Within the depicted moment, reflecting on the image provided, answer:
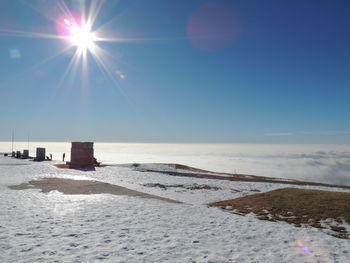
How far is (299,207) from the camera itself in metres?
13.8

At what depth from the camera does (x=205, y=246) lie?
28.4 ft

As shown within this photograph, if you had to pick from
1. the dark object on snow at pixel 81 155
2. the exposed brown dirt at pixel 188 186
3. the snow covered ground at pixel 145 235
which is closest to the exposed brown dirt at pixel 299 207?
the snow covered ground at pixel 145 235

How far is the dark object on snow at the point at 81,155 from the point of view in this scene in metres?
35.6

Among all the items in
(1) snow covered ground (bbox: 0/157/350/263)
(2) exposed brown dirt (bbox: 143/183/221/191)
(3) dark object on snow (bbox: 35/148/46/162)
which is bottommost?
(2) exposed brown dirt (bbox: 143/183/221/191)

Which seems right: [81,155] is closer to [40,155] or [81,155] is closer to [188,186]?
[40,155]

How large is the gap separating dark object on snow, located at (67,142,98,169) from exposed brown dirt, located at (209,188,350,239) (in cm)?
2519

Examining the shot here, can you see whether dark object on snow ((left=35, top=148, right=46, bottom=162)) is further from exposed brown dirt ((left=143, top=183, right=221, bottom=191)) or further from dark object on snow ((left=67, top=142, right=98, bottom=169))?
exposed brown dirt ((left=143, top=183, right=221, bottom=191))

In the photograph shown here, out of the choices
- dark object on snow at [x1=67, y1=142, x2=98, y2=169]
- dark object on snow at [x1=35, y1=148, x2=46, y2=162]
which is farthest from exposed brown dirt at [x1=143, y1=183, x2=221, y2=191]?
dark object on snow at [x1=35, y1=148, x2=46, y2=162]

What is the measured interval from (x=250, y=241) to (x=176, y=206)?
568 cm

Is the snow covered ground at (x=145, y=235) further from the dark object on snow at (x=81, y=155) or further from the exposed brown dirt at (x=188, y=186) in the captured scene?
the dark object on snow at (x=81, y=155)

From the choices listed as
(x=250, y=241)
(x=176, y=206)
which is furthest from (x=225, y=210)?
(x=250, y=241)

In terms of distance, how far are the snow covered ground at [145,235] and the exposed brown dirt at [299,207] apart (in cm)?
106

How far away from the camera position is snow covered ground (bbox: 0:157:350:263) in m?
7.79

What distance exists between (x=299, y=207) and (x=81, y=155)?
2928 cm
